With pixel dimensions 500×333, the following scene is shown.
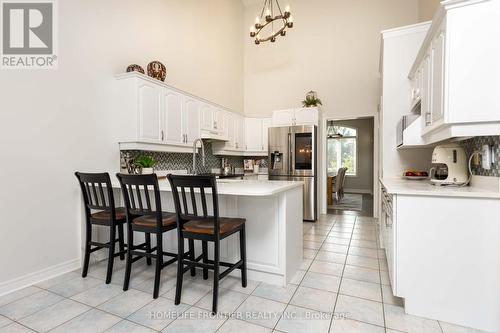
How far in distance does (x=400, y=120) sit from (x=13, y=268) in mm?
4122

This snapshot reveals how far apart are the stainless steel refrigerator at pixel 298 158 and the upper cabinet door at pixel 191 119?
5.61 feet

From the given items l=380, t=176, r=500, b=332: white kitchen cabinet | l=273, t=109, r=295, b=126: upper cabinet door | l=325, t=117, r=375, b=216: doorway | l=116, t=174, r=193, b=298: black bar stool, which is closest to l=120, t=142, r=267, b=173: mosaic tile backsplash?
l=273, t=109, r=295, b=126: upper cabinet door

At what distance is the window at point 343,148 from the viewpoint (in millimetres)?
8930

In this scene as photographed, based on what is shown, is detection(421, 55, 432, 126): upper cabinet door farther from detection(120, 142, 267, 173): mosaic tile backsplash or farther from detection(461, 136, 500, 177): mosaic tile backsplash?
detection(120, 142, 267, 173): mosaic tile backsplash

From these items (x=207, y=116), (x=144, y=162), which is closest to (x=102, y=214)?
(x=144, y=162)

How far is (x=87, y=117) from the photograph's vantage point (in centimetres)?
278

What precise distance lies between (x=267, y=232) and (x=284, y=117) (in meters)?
3.38

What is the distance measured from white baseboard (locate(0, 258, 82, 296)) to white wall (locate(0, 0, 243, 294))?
25mm

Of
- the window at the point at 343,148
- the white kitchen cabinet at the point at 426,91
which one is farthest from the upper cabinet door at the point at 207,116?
the window at the point at 343,148

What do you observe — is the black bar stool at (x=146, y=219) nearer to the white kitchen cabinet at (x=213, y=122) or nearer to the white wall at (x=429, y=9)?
the white kitchen cabinet at (x=213, y=122)

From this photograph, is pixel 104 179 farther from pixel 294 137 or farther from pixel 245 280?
pixel 294 137

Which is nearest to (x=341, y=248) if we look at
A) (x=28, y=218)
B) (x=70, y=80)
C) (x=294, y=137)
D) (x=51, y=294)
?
(x=294, y=137)

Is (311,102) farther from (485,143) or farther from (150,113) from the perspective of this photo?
(485,143)

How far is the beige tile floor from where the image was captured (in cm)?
170
